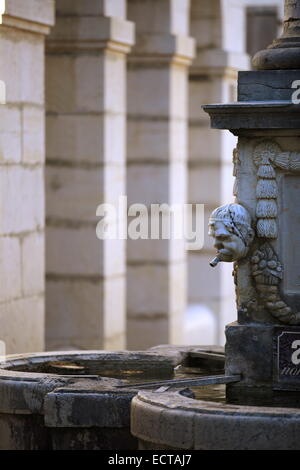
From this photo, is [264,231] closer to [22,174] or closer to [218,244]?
[218,244]

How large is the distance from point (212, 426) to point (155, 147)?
31.9 ft

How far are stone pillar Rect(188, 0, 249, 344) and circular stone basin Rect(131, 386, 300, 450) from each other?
441 inches

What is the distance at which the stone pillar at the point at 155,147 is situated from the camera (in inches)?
683

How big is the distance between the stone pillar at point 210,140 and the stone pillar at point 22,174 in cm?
655

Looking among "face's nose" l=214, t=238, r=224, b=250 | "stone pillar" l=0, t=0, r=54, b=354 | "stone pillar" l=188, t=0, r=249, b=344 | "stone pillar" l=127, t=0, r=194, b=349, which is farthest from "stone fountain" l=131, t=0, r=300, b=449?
"stone pillar" l=188, t=0, r=249, b=344

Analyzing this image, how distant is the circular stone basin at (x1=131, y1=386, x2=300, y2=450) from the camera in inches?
312

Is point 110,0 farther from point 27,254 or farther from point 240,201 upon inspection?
point 240,201

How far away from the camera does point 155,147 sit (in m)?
17.5

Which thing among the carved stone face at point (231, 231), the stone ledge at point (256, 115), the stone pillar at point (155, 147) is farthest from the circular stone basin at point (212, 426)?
the stone pillar at point (155, 147)

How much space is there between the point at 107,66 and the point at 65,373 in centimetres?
574

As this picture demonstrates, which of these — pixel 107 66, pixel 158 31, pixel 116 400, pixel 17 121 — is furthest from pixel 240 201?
pixel 158 31

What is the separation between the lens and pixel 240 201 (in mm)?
9430

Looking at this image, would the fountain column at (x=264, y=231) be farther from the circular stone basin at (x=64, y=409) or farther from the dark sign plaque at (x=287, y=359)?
the circular stone basin at (x=64, y=409)

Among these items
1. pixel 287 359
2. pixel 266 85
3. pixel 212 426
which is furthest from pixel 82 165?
pixel 212 426
